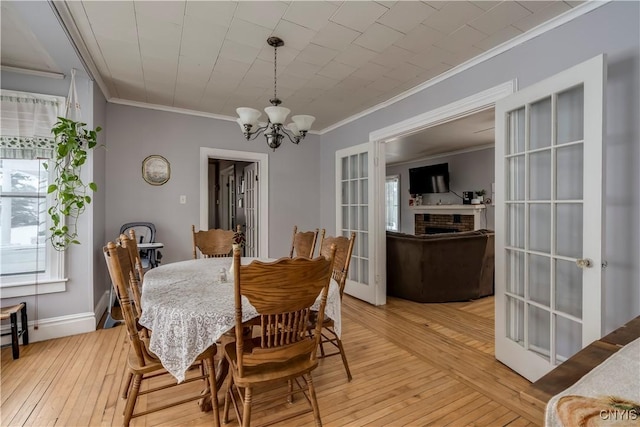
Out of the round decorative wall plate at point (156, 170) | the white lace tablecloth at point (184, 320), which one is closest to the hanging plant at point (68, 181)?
the round decorative wall plate at point (156, 170)

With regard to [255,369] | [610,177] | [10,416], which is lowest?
[10,416]

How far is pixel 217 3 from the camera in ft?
6.22

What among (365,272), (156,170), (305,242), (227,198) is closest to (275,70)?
(305,242)

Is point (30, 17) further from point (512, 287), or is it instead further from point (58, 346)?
point (512, 287)

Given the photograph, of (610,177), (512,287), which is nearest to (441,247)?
(512,287)

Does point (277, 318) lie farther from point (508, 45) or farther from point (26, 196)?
point (26, 196)

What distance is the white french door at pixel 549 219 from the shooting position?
5.44 feet

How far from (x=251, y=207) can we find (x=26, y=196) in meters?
2.64

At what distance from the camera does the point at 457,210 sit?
21.3ft

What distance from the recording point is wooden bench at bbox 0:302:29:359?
2328mm

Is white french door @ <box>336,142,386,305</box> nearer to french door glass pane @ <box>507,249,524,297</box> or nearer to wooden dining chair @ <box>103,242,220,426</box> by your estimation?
french door glass pane @ <box>507,249,524,297</box>

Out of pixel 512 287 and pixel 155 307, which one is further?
pixel 512 287

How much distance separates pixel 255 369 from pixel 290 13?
2.17 metres

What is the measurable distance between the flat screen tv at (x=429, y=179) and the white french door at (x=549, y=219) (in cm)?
474
